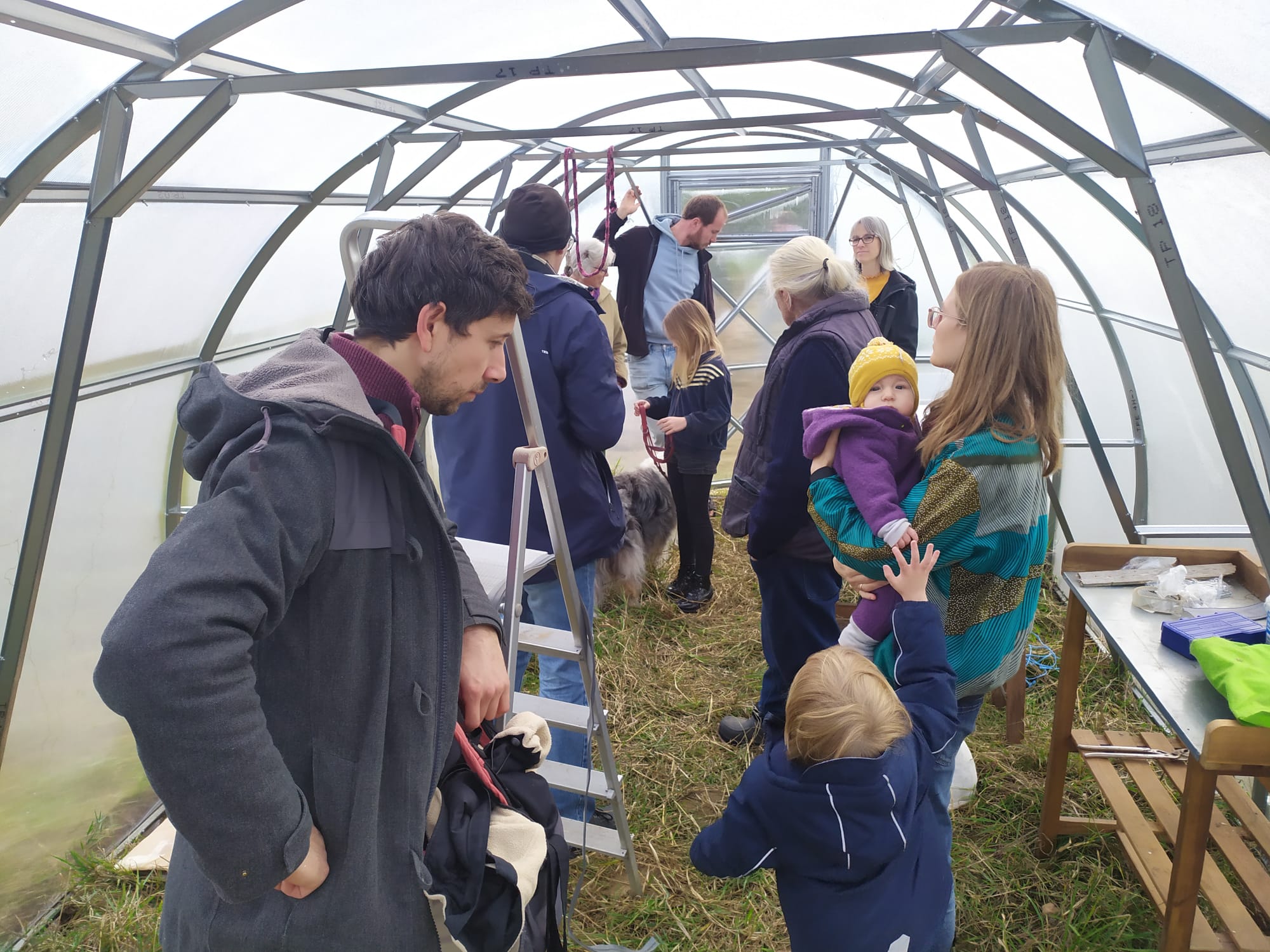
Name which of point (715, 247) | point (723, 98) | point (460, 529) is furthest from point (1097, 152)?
point (715, 247)

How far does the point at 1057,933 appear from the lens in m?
3.04

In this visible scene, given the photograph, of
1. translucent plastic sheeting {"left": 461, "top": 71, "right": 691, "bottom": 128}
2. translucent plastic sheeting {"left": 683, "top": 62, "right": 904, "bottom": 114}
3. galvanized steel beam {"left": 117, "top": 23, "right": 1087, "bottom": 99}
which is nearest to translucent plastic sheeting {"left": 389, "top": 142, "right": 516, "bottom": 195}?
translucent plastic sheeting {"left": 461, "top": 71, "right": 691, "bottom": 128}

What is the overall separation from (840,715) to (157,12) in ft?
9.50

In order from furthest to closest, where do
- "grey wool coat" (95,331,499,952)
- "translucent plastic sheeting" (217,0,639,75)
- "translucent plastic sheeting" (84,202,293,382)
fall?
1. "translucent plastic sheeting" (84,202,293,382)
2. "translucent plastic sheeting" (217,0,639,75)
3. "grey wool coat" (95,331,499,952)

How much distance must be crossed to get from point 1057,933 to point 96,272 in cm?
407

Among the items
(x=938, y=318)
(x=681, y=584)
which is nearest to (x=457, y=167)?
(x=681, y=584)

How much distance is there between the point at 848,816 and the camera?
1.86 metres

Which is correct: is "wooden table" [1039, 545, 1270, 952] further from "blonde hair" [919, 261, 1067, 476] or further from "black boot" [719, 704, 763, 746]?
"black boot" [719, 704, 763, 746]

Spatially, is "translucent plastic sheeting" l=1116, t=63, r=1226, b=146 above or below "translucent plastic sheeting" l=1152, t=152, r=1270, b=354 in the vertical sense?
above

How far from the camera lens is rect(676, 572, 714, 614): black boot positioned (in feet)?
19.1

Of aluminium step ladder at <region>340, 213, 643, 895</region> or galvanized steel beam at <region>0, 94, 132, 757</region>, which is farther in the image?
galvanized steel beam at <region>0, 94, 132, 757</region>

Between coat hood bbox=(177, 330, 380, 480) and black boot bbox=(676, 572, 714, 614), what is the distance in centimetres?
462

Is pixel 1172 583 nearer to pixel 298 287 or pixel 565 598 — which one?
pixel 565 598

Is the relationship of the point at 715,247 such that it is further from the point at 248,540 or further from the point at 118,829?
the point at 248,540
